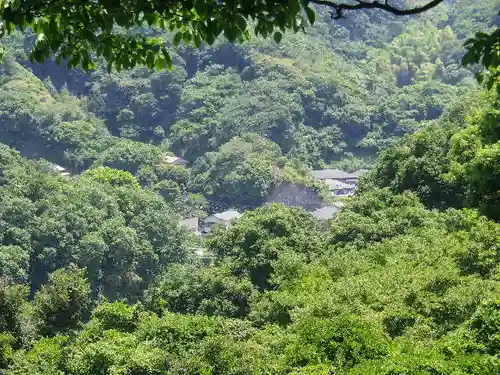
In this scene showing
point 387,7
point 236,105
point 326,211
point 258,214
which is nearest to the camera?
point 387,7

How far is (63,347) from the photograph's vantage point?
12797 mm

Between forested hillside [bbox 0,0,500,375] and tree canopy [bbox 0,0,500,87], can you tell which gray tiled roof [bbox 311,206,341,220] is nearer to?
forested hillside [bbox 0,0,500,375]

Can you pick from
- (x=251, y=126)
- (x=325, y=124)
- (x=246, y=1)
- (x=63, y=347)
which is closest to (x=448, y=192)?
(x=63, y=347)

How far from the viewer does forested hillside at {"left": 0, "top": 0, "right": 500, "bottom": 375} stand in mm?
9602

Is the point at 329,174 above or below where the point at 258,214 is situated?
below

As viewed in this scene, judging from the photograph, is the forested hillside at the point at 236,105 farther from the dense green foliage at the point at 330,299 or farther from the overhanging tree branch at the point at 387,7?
the overhanging tree branch at the point at 387,7

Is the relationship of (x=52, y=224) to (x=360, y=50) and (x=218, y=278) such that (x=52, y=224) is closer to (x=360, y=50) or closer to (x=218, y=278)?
(x=218, y=278)

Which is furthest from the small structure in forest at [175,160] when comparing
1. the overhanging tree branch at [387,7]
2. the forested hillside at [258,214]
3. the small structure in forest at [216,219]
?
the overhanging tree branch at [387,7]

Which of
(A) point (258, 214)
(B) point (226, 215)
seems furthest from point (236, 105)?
(A) point (258, 214)

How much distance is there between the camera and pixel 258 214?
18000mm

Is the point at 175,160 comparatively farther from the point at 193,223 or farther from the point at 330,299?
the point at 330,299

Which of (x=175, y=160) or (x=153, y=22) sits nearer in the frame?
(x=153, y=22)

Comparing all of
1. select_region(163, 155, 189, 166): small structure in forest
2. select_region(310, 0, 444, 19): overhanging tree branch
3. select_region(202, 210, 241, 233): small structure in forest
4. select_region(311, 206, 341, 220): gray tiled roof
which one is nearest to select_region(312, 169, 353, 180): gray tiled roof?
select_region(311, 206, 341, 220): gray tiled roof

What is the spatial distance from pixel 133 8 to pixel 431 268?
855 cm
